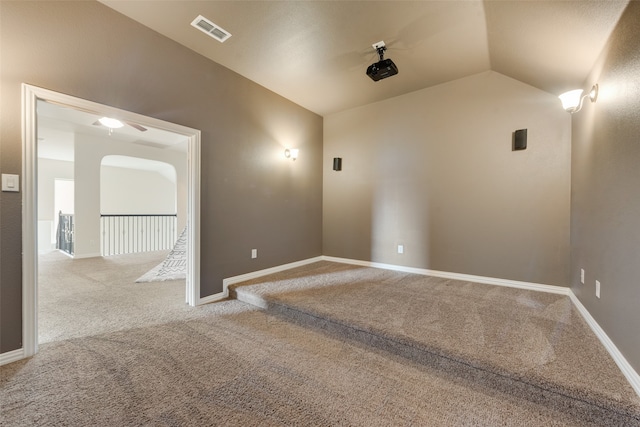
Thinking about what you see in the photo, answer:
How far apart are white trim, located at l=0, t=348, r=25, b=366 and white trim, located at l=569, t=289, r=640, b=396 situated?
158 inches

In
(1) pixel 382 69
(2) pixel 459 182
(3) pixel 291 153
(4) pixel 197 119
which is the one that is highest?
(1) pixel 382 69

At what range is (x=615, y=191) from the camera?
1.78m

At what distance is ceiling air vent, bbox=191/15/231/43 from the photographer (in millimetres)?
2401

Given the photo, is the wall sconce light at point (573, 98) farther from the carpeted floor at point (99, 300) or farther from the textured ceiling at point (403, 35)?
the carpeted floor at point (99, 300)

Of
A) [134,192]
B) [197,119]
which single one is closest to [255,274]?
[197,119]

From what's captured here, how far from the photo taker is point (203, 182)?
117 inches

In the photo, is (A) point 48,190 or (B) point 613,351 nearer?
(B) point 613,351

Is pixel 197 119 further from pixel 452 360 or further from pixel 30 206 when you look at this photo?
pixel 452 360

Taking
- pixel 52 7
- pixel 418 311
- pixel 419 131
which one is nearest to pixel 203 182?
pixel 52 7

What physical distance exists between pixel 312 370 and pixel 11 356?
87.5 inches

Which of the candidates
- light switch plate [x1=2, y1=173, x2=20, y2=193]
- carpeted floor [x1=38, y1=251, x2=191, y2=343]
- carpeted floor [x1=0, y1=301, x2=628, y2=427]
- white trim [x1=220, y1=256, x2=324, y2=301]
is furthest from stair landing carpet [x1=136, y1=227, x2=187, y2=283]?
light switch plate [x1=2, y1=173, x2=20, y2=193]

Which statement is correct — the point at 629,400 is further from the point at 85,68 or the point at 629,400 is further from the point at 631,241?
the point at 85,68

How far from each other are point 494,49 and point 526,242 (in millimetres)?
2193

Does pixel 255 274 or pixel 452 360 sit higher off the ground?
pixel 255 274
